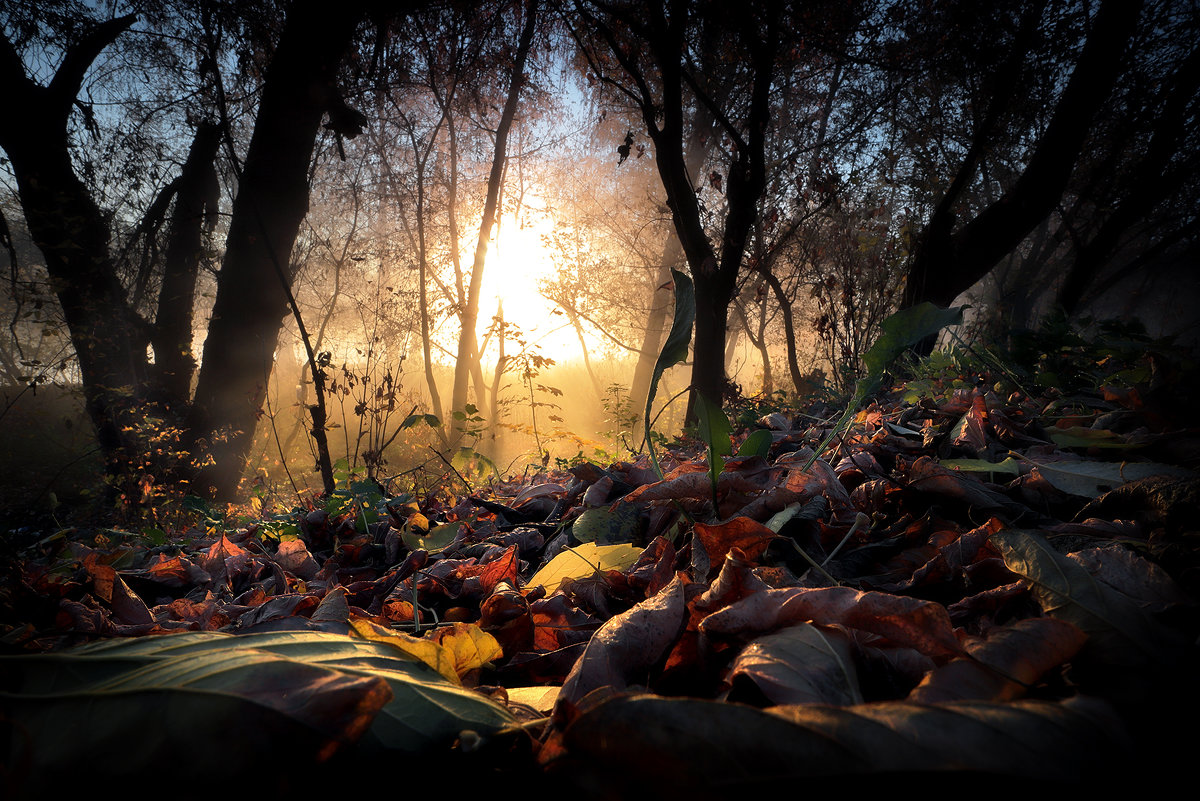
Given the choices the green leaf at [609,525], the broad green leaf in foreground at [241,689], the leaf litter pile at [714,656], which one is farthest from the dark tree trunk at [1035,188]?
the broad green leaf in foreground at [241,689]

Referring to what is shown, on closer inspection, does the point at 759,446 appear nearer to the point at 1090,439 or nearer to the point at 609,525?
the point at 609,525

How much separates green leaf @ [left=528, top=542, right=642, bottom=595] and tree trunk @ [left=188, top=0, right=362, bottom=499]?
4756 mm

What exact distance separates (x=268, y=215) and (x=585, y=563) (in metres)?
5.39

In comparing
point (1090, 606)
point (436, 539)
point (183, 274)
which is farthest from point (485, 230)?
point (1090, 606)

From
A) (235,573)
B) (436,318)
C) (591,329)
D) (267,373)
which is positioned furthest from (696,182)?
(235,573)

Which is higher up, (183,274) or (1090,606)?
(183,274)

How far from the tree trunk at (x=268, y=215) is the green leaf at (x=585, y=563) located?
15.6 ft

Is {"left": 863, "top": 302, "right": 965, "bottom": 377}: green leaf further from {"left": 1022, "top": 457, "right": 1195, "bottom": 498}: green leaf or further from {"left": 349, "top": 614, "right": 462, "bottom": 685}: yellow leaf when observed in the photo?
{"left": 349, "top": 614, "right": 462, "bottom": 685}: yellow leaf

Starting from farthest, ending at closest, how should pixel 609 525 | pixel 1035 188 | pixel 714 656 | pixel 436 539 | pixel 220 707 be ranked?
pixel 1035 188, pixel 436 539, pixel 609 525, pixel 714 656, pixel 220 707

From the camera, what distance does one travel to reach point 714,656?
575mm

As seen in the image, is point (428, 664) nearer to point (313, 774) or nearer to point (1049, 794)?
point (313, 774)

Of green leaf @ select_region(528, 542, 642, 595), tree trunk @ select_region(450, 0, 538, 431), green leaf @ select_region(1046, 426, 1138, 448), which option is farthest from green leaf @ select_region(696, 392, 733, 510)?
tree trunk @ select_region(450, 0, 538, 431)

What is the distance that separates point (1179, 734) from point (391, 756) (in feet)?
1.91

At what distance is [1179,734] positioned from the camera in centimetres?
36
